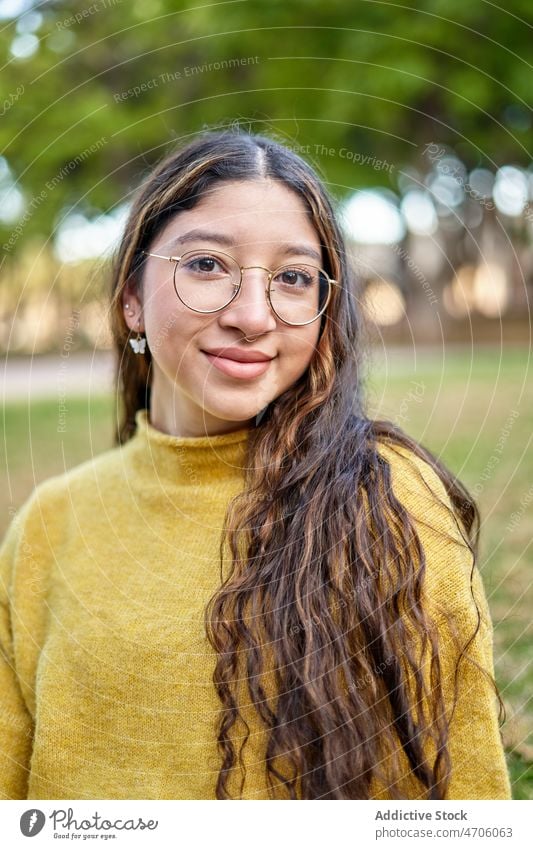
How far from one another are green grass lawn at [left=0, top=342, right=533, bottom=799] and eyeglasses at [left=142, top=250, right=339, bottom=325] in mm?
443

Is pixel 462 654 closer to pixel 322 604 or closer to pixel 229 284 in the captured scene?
pixel 322 604

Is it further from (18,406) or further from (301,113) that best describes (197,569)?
(18,406)

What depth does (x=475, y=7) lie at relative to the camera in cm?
830

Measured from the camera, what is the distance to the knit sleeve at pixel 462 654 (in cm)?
170

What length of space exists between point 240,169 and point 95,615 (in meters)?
1.01

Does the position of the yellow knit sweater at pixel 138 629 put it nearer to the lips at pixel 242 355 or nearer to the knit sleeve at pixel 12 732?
the knit sleeve at pixel 12 732

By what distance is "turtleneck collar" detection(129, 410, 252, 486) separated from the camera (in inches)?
78.4

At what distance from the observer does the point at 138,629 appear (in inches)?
74.6

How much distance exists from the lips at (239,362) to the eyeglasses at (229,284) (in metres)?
0.09

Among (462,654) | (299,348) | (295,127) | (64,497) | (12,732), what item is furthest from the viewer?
(295,127)

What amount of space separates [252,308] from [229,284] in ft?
0.25

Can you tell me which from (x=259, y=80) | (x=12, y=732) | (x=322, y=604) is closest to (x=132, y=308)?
(x=322, y=604)

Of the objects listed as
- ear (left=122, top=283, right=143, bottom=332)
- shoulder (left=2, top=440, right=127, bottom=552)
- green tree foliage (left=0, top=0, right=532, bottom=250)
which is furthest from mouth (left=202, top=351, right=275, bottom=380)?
green tree foliage (left=0, top=0, right=532, bottom=250)

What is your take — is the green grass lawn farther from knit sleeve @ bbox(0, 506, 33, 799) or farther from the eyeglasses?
knit sleeve @ bbox(0, 506, 33, 799)
